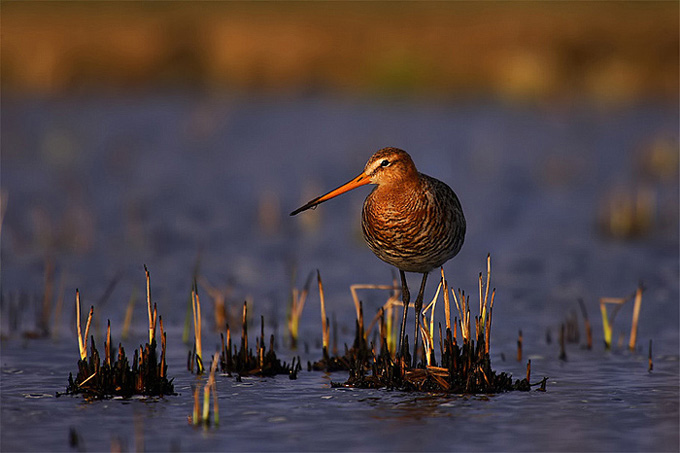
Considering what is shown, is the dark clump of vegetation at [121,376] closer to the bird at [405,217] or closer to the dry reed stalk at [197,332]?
the dry reed stalk at [197,332]

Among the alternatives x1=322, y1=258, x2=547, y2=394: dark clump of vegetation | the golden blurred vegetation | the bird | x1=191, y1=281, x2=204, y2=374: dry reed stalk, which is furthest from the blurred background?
x1=322, y1=258, x2=547, y2=394: dark clump of vegetation

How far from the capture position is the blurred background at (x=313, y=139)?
12945 mm

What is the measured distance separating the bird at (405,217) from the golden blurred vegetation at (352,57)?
15.9 metres

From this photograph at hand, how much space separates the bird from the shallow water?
37.9 inches

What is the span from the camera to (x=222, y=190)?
1716 cm

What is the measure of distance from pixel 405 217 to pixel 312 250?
19.0 ft

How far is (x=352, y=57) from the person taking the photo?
24.9 meters

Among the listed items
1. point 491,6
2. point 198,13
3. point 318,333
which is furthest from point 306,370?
point 491,6

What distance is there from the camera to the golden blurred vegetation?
79.6 ft

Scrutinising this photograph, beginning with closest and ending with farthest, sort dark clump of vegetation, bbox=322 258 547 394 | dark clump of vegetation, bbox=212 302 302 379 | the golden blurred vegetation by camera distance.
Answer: dark clump of vegetation, bbox=322 258 547 394 < dark clump of vegetation, bbox=212 302 302 379 < the golden blurred vegetation

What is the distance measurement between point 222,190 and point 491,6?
1869 centimetres

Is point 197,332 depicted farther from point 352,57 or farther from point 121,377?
point 352,57

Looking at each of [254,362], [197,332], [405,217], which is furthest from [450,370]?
[197,332]

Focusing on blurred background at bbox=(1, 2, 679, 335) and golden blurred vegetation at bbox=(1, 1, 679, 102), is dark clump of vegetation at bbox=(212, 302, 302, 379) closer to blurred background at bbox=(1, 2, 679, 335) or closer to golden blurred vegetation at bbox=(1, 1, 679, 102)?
blurred background at bbox=(1, 2, 679, 335)
